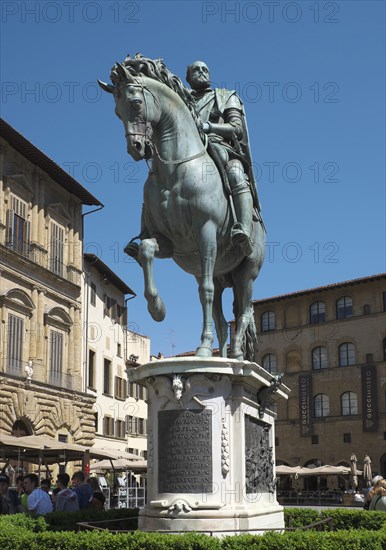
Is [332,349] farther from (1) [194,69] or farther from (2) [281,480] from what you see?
(1) [194,69]

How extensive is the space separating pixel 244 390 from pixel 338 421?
2113 inches

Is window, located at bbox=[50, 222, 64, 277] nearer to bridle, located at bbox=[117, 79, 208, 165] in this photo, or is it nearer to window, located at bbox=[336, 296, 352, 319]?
window, located at bbox=[336, 296, 352, 319]

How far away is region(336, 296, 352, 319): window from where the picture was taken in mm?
62025

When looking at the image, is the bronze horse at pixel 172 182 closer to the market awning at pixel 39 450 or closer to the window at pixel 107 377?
the market awning at pixel 39 450

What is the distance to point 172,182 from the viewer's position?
8.95m

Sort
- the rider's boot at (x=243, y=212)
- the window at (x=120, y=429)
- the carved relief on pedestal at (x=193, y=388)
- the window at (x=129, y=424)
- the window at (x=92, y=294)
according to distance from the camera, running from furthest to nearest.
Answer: the window at (x=129, y=424)
the window at (x=120, y=429)
the window at (x=92, y=294)
the rider's boot at (x=243, y=212)
the carved relief on pedestal at (x=193, y=388)

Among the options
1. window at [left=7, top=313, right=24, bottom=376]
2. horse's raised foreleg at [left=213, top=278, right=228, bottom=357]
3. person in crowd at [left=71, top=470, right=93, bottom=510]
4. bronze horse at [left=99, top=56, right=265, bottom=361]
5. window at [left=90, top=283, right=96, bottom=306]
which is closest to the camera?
bronze horse at [left=99, top=56, right=265, bottom=361]

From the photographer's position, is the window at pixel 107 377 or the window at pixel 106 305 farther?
the window at pixel 106 305

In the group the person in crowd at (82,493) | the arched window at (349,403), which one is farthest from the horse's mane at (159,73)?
the arched window at (349,403)

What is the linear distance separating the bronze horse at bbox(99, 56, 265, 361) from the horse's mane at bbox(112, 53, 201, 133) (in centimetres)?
1

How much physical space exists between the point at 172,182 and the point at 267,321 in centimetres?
5851

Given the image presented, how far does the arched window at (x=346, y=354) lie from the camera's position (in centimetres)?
6169

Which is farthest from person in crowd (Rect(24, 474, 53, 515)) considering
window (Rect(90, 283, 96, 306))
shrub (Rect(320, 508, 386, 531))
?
window (Rect(90, 283, 96, 306))

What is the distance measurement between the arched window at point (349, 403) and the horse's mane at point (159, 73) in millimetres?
53662
